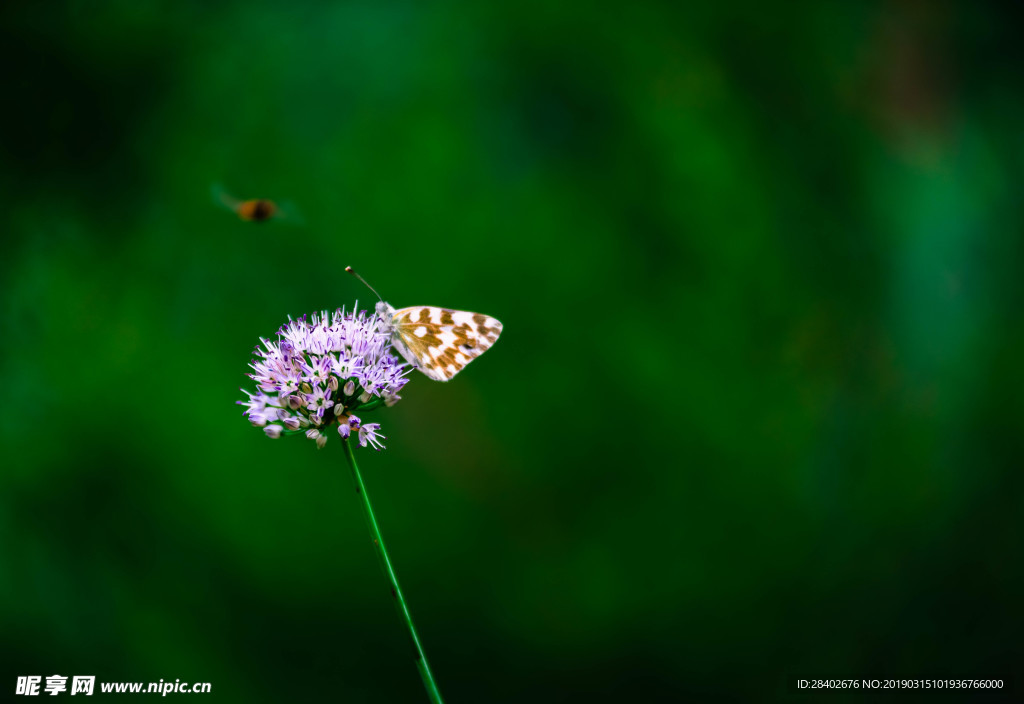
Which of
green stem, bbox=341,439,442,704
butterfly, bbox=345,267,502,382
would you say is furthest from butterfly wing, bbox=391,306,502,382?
green stem, bbox=341,439,442,704

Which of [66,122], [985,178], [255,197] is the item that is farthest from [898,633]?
[66,122]

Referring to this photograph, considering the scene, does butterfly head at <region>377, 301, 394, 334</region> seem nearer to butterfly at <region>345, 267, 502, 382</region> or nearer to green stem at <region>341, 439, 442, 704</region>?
butterfly at <region>345, 267, 502, 382</region>

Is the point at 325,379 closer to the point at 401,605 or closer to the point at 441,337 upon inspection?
the point at 441,337

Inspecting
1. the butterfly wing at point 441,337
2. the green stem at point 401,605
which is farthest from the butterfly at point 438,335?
the green stem at point 401,605

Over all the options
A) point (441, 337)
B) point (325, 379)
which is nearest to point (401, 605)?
point (325, 379)

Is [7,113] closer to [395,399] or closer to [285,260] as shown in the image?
[285,260]

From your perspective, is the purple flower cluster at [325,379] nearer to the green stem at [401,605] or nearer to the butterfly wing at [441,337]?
the butterfly wing at [441,337]
